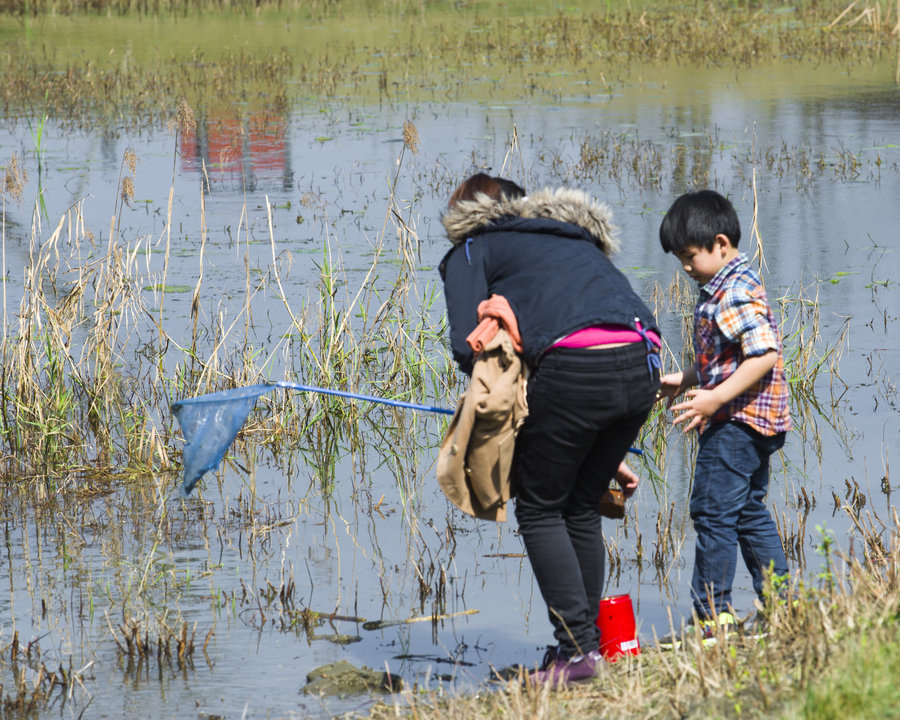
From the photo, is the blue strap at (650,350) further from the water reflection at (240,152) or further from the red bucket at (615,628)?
the water reflection at (240,152)

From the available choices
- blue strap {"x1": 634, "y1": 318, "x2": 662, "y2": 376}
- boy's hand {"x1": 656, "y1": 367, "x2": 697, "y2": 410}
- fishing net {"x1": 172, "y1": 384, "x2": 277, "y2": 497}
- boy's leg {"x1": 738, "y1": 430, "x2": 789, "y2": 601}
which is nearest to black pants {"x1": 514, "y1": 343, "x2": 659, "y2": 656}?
blue strap {"x1": 634, "y1": 318, "x2": 662, "y2": 376}

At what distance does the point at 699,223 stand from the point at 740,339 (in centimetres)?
36

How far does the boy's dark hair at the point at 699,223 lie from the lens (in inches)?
142

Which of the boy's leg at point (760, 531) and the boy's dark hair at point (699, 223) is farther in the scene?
the boy's leg at point (760, 531)

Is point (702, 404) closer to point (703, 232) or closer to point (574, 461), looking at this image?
point (574, 461)

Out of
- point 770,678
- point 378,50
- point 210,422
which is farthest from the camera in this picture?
point 378,50

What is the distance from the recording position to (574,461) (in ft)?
11.2

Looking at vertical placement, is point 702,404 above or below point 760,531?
above

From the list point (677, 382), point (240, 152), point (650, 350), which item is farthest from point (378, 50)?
point (650, 350)

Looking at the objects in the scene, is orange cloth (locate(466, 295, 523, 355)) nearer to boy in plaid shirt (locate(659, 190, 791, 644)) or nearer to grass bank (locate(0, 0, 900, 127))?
boy in plaid shirt (locate(659, 190, 791, 644))

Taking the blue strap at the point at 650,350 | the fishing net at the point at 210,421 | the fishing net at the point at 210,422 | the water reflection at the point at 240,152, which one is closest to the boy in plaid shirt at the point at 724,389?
the blue strap at the point at 650,350

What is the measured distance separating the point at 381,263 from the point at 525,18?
50.6ft

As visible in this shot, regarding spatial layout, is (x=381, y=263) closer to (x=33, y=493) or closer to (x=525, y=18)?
(x=33, y=493)

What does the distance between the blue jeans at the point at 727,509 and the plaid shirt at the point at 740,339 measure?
53 mm
